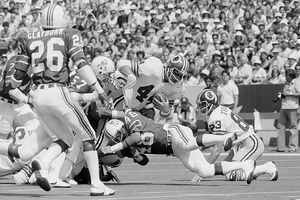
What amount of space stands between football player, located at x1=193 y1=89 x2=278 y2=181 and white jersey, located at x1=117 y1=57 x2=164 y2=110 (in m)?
1.77

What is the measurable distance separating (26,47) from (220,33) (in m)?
17.7

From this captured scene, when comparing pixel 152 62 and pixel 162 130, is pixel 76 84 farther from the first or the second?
pixel 152 62

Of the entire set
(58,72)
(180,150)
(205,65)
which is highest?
(58,72)

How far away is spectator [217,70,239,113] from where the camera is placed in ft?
86.9

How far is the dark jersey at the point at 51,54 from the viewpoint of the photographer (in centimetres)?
1336

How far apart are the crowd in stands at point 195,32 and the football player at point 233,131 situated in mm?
10495

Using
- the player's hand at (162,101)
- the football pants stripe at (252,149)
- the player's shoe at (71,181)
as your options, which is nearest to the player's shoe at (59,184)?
the player's shoe at (71,181)

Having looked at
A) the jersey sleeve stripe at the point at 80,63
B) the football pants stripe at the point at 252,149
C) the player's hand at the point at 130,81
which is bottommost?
the football pants stripe at the point at 252,149

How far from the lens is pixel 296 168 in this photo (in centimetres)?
1917

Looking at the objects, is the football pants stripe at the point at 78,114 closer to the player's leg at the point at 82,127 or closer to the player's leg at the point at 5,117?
the player's leg at the point at 82,127

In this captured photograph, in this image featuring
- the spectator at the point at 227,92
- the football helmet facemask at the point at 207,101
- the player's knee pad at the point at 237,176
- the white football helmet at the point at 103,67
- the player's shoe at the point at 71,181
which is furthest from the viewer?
the spectator at the point at 227,92

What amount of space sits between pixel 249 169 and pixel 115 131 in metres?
1.88

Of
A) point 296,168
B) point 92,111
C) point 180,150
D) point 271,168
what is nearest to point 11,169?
point 92,111

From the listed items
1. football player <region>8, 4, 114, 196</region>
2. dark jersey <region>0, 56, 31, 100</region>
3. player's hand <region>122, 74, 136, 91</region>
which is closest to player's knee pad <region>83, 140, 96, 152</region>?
football player <region>8, 4, 114, 196</region>
